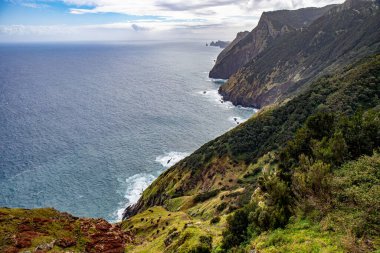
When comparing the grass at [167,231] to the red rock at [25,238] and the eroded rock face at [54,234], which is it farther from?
the red rock at [25,238]

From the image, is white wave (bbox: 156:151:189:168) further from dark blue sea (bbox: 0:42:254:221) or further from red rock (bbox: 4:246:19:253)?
red rock (bbox: 4:246:19:253)

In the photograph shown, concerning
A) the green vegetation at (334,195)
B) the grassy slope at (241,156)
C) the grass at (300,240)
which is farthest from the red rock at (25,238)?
the grass at (300,240)

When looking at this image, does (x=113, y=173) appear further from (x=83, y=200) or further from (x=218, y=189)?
(x=218, y=189)

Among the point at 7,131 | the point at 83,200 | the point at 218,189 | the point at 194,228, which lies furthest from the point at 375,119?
the point at 7,131

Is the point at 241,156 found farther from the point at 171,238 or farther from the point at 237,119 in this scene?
the point at 237,119

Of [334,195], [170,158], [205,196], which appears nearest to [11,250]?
[205,196]
